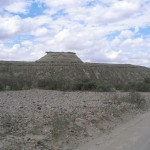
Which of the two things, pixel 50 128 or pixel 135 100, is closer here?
pixel 50 128

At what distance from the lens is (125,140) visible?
13.7 m

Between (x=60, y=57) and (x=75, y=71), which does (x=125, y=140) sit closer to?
(x=75, y=71)

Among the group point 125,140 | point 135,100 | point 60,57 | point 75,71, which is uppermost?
point 60,57

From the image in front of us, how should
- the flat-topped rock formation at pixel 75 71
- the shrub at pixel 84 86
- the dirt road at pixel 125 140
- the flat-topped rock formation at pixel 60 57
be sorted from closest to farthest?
the dirt road at pixel 125 140 < the shrub at pixel 84 86 < the flat-topped rock formation at pixel 75 71 < the flat-topped rock formation at pixel 60 57

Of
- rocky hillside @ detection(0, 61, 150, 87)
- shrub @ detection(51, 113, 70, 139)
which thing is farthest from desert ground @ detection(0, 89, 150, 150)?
rocky hillside @ detection(0, 61, 150, 87)

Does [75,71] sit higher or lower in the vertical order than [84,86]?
higher

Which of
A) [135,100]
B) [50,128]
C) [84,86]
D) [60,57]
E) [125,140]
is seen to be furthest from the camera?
[60,57]

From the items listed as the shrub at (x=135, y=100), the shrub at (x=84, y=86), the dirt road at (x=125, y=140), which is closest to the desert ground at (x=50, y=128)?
the dirt road at (x=125, y=140)

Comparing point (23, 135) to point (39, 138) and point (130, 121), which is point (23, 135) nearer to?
point (39, 138)

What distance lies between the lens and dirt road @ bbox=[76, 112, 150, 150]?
488 inches

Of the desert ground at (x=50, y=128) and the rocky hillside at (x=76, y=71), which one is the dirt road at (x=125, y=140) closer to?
the desert ground at (x=50, y=128)

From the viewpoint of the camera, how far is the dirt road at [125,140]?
40.7 ft

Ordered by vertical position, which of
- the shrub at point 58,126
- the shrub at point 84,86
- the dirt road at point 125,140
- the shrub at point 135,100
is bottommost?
the dirt road at point 125,140

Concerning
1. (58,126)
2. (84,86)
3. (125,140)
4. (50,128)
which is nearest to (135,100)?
(58,126)
